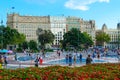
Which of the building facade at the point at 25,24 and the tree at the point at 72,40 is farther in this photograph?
the building facade at the point at 25,24

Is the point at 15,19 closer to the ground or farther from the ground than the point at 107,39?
farther from the ground

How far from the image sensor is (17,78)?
1294 centimetres

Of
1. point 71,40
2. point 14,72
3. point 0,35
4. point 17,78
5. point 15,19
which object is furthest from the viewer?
point 15,19

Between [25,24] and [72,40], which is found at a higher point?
[25,24]

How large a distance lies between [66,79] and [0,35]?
89.5 meters

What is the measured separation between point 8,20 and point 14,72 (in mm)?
187238

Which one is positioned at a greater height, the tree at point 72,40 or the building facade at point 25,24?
the building facade at point 25,24

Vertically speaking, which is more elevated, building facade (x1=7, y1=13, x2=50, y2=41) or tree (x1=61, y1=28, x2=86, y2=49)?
building facade (x1=7, y1=13, x2=50, y2=41)

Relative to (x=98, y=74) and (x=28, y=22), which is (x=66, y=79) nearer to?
(x=98, y=74)

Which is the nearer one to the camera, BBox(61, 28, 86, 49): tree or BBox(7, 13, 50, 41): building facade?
BBox(61, 28, 86, 49): tree

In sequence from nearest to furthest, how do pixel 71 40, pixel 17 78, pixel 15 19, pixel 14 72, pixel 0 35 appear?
pixel 17 78 < pixel 14 72 < pixel 0 35 < pixel 71 40 < pixel 15 19

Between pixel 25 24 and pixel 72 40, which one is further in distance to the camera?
pixel 25 24

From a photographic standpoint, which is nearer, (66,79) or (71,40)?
(66,79)

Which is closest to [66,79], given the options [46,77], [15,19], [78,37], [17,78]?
[46,77]
